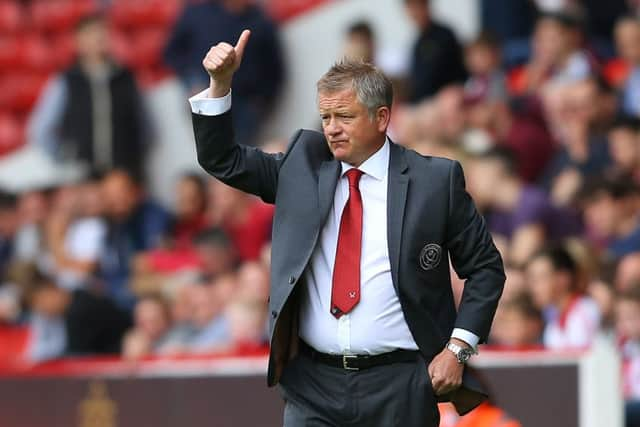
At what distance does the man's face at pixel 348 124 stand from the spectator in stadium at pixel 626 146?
5.04 m

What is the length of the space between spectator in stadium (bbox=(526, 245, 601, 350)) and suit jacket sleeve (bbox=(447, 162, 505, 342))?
3.46 m

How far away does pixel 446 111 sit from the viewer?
1196 cm

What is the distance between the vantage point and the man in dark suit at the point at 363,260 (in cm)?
572

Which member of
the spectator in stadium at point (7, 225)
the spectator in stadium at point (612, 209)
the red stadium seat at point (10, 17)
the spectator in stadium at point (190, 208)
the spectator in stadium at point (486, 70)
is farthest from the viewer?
the red stadium seat at point (10, 17)

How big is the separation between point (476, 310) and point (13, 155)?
410 inches

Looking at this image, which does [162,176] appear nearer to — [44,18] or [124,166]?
[124,166]

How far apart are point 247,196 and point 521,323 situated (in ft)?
13.4

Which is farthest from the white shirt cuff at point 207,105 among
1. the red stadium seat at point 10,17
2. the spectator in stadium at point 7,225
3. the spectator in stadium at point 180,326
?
the red stadium seat at point 10,17

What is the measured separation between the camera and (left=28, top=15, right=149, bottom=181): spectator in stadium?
14.2 metres

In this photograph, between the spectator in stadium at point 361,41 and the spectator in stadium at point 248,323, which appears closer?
the spectator in stadium at point 248,323

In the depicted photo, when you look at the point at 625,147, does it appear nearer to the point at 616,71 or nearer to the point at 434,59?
the point at 616,71

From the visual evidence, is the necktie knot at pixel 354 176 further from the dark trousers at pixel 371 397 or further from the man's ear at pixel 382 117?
the dark trousers at pixel 371 397

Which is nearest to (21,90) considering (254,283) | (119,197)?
(119,197)

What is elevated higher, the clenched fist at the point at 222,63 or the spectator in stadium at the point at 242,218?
the clenched fist at the point at 222,63
